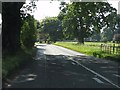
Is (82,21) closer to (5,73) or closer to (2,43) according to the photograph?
(2,43)

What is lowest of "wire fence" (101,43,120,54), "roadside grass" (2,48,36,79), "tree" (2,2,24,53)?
"wire fence" (101,43,120,54)

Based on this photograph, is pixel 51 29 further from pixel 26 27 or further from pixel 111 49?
pixel 111 49

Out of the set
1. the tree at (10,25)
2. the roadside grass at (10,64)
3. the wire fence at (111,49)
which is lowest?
the wire fence at (111,49)

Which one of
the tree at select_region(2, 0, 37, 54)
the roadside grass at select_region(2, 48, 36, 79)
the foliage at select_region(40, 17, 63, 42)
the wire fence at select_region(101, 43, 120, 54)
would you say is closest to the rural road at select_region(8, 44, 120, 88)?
the roadside grass at select_region(2, 48, 36, 79)

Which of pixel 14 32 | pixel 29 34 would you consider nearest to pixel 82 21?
pixel 29 34

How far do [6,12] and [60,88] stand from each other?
18361 mm

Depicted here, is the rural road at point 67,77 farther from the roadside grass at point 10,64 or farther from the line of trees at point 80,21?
the line of trees at point 80,21

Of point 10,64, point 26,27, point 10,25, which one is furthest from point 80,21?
point 10,64

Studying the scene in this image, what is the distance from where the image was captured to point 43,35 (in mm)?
188000

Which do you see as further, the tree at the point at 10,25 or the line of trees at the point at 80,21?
the line of trees at the point at 80,21

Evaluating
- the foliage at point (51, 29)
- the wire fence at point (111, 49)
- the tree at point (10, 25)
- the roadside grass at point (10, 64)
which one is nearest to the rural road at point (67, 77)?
the roadside grass at point (10, 64)

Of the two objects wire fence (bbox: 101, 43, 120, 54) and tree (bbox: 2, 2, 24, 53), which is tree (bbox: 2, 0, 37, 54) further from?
wire fence (bbox: 101, 43, 120, 54)

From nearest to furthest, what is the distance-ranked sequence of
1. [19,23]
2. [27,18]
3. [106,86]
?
[106,86], [19,23], [27,18]

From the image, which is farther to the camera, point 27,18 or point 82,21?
point 82,21
